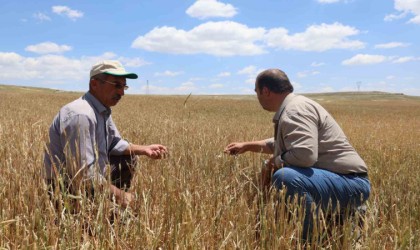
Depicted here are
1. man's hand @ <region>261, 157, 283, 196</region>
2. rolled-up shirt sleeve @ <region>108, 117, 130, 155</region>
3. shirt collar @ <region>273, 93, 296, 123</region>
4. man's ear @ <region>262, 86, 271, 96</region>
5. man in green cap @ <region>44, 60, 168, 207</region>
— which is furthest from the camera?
rolled-up shirt sleeve @ <region>108, 117, 130, 155</region>

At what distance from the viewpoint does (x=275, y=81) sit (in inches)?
143

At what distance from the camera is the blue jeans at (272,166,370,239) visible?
3.18m

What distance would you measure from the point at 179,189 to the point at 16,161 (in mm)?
1867

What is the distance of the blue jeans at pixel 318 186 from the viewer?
125 inches

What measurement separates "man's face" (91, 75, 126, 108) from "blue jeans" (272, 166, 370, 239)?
1.60 metres

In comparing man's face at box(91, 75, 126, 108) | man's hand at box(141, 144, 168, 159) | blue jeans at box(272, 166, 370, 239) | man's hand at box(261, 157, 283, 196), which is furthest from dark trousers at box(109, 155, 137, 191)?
blue jeans at box(272, 166, 370, 239)

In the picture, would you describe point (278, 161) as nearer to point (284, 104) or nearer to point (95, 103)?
point (284, 104)

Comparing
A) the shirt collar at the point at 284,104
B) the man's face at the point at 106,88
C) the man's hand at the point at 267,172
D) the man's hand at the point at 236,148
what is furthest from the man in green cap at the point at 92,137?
the shirt collar at the point at 284,104

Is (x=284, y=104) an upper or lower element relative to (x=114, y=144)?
upper

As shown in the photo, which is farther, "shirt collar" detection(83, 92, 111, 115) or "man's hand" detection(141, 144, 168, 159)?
"man's hand" detection(141, 144, 168, 159)

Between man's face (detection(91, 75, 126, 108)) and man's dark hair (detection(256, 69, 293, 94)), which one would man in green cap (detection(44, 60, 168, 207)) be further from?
man's dark hair (detection(256, 69, 293, 94))

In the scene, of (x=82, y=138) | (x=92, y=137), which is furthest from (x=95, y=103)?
(x=82, y=138)

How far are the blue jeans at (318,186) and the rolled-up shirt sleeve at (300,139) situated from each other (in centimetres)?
10

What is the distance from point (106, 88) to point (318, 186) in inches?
79.7
